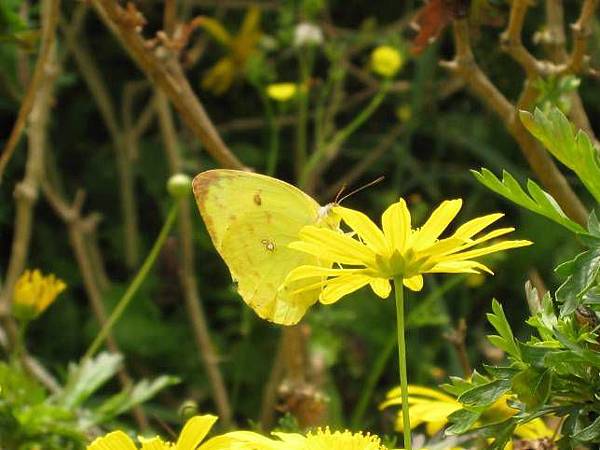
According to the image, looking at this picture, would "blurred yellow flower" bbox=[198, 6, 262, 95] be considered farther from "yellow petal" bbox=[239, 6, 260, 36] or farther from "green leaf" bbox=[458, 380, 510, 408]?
"green leaf" bbox=[458, 380, 510, 408]

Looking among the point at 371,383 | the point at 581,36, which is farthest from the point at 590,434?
the point at 371,383

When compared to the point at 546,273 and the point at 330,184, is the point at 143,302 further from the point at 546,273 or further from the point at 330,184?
the point at 546,273

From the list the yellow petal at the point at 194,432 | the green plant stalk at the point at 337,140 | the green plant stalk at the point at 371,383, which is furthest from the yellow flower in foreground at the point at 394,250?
the green plant stalk at the point at 337,140

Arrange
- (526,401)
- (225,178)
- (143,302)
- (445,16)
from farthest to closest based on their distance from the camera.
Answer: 1. (143,302)
2. (445,16)
3. (225,178)
4. (526,401)

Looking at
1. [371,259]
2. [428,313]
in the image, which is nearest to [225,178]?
[371,259]

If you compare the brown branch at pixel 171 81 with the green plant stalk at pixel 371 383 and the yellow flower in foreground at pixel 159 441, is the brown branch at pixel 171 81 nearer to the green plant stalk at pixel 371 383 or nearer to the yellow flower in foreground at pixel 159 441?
the green plant stalk at pixel 371 383

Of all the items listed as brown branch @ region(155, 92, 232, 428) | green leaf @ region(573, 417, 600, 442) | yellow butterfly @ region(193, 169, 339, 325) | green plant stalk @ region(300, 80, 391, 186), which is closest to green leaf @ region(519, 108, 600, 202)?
green leaf @ region(573, 417, 600, 442)
